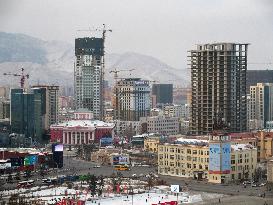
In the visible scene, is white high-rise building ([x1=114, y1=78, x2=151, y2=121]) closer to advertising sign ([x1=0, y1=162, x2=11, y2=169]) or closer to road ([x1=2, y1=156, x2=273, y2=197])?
road ([x1=2, y1=156, x2=273, y2=197])

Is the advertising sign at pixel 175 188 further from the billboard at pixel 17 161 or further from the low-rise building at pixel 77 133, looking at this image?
the low-rise building at pixel 77 133

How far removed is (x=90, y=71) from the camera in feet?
68.5

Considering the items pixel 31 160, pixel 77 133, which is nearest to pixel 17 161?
pixel 31 160

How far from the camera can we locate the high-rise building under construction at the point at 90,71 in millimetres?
20672

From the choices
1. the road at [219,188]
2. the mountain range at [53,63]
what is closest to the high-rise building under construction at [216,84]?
the road at [219,188]

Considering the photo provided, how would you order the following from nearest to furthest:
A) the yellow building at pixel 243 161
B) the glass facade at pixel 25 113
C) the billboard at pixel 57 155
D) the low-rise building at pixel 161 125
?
1. the yellow building at pixel 243 161
2. the billboard at pixel 57 155
3. the glass facade at pixel 25 113
4. the low-rise building at pixel 161 125

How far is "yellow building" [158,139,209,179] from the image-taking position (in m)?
9.35

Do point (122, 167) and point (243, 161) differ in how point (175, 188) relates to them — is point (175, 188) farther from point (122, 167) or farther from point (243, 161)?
point (122, 167)

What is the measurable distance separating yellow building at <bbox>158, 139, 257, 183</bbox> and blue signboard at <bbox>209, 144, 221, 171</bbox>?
9cm

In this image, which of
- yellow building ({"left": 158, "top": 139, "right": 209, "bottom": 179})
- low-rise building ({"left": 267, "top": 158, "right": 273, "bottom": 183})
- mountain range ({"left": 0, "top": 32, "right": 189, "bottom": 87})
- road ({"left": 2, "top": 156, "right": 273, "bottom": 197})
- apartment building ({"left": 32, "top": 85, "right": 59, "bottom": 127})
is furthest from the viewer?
mountain range ({"left": 0, "top": 32, "right": 189, "bottom": 87})

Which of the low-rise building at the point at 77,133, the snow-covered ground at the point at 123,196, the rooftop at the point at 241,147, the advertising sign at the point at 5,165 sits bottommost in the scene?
the snow-covered ground at the point at 123,196

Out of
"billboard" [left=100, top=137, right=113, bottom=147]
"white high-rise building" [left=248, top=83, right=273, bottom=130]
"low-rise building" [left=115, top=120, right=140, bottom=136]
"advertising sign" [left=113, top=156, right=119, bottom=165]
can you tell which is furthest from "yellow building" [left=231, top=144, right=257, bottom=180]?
"white high-rise building" [left=248, top=83, right=273, bottom=130]

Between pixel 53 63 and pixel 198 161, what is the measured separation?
4127 centimetres

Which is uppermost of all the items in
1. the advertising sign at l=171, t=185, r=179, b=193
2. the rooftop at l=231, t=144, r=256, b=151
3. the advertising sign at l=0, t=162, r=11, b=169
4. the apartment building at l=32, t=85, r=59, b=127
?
the apartment building at l=32, t=85, r=59, b=127
